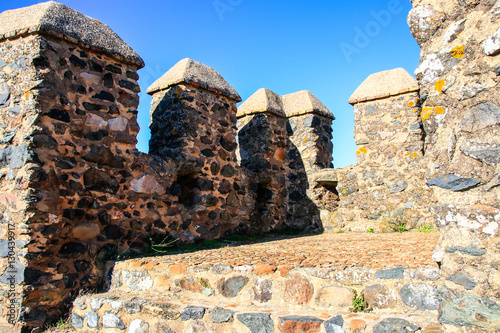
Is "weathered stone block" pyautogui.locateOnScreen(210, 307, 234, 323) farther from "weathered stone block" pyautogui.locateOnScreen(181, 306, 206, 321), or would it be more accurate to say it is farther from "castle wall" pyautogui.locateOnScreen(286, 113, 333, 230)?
"castle wall" pyautogui.locateOnScreen(286, 113, 333, 230)

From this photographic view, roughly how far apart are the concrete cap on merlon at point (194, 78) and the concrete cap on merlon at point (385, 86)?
2.14m

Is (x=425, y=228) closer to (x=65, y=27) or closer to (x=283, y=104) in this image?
(x=283, y=104)

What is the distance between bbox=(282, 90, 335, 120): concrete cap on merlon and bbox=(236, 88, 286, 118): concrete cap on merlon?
0.65ft

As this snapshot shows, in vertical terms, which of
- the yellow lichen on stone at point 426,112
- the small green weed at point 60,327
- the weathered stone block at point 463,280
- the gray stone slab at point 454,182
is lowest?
the small green weed at point 60,327

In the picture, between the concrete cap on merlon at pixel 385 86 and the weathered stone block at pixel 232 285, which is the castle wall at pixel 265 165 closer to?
the concrete cap on merlon at pixel 385 86

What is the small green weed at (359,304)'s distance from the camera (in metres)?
2.85

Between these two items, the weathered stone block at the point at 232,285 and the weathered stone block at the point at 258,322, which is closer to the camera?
the weathered stone block at the point at 258,322

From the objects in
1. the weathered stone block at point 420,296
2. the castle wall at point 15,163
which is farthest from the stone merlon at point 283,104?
the weathered stone block at point 420,296

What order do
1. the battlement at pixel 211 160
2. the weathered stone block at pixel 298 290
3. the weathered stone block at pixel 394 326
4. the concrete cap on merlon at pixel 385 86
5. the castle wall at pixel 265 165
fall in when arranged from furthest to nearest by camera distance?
the castle wall at pixel 265 165, the concrete cap on merlon at pixel 385 86, the weathered stone block at pixel 298 290, the weathered stone block at pixel 394 326, the battlement at pixel 211 160

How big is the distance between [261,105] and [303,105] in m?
0.89

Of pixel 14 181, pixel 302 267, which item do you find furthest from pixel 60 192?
pixel 302 267

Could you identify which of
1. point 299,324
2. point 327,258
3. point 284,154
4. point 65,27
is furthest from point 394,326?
point 284,154

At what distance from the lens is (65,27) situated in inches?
175

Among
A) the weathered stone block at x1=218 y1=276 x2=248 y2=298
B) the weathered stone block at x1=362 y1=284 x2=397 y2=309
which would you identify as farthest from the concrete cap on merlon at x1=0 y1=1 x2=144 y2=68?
the weathered stone block at x1=362 y1=284 x2=397 y2=309
